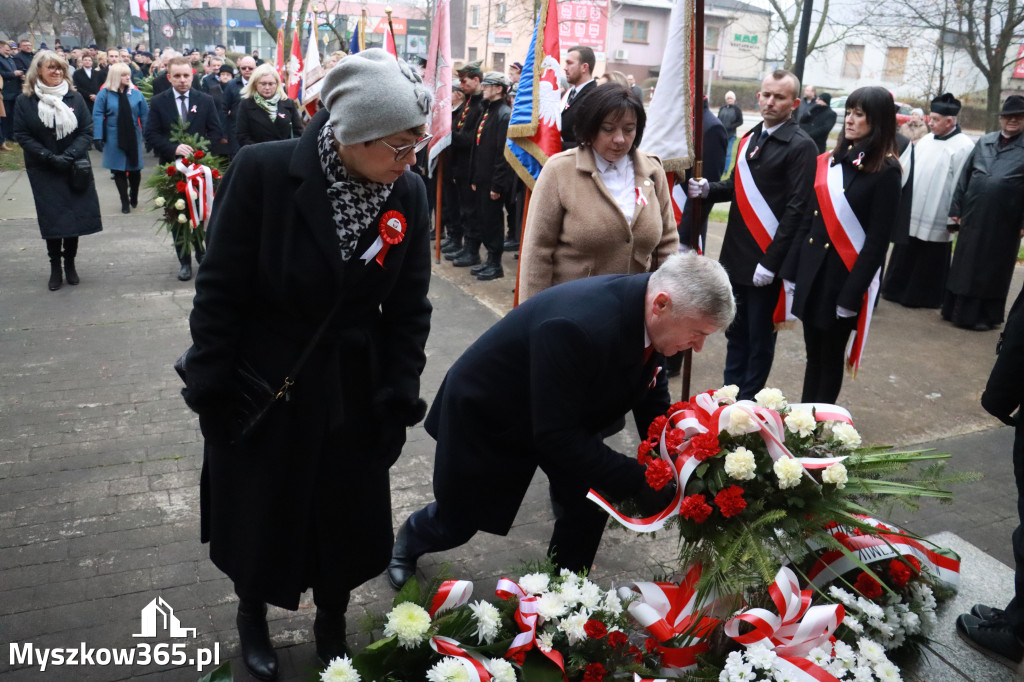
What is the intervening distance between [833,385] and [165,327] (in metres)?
4.96

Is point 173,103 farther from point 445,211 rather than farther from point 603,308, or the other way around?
point 603,308

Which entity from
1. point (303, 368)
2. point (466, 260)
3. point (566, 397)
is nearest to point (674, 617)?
point (566, 397)

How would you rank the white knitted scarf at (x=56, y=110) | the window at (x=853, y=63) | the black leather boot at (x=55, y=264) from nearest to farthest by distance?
1. the white knitted scarf at (x=56, y=110)
2. the black leather boot at (x=55, y=264)
3. the window at (x=853, y=63)

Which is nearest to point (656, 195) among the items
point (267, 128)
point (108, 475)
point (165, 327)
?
point (108, 475)

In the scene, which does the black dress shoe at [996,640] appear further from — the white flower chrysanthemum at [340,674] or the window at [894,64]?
the window at [894,64]

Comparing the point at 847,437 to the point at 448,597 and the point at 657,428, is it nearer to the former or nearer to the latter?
the point at 657,428

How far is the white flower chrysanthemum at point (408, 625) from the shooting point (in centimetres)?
226

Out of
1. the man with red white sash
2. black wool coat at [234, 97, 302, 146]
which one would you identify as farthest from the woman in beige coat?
black wool coat at [234, 97, 302, 146]

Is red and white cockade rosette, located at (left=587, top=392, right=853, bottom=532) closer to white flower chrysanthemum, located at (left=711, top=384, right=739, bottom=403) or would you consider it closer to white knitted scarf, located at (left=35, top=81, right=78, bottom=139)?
white flower chrysanthemum, located at (left=711, top=384, right=739, bottom=403)

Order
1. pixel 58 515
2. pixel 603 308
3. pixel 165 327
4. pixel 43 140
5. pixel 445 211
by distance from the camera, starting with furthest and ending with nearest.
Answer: pixel 445 211
pixel 43 140
pixel 165 327
pixel 58 515
pixel 603 308

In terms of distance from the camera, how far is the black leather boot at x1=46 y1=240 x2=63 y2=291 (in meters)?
7.61

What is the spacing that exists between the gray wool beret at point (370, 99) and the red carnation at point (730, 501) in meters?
1.37

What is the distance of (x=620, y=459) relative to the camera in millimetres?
2750

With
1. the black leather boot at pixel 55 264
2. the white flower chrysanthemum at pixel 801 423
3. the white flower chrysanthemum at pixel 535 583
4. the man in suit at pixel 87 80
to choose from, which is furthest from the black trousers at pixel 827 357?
the man in suit at pixel 87 80
